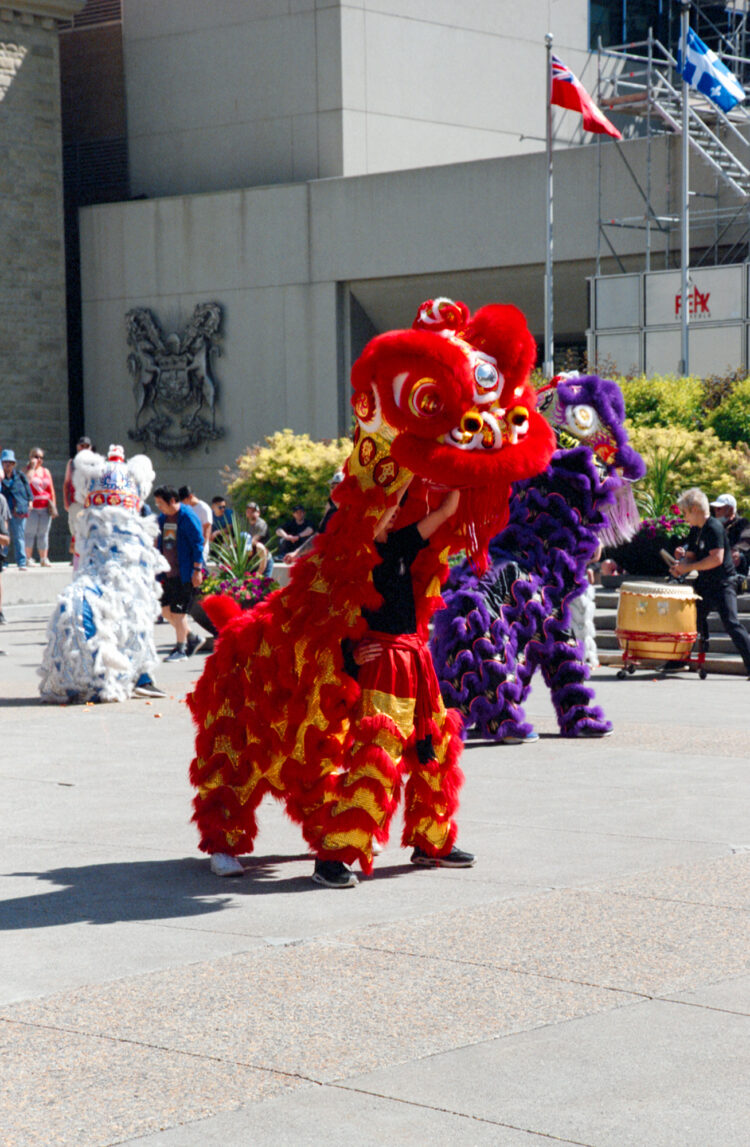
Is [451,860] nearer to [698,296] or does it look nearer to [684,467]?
[684,467]

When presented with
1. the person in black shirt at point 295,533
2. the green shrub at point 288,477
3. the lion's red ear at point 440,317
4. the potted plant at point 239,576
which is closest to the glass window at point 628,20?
the green shrub at point 288,477

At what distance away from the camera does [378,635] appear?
21.2 feet

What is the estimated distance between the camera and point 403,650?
6496 mm

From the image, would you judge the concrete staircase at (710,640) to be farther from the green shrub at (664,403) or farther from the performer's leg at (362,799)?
the performer's leg at (362,799)

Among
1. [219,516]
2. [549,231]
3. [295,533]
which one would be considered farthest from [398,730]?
[549,231]

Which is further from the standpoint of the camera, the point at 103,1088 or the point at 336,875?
the point at 336,875

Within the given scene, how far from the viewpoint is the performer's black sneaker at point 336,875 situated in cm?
636

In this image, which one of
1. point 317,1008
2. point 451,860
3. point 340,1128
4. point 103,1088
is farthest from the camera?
point 451,860

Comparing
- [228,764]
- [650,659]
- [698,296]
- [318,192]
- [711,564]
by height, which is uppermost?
[318,192]

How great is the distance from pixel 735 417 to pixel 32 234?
17.0 meters

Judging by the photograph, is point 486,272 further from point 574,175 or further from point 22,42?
point 22,42

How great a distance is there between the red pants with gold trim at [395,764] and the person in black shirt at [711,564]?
24.9 feet

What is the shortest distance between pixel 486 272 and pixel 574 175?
2463 mm

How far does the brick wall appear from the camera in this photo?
3253cm
